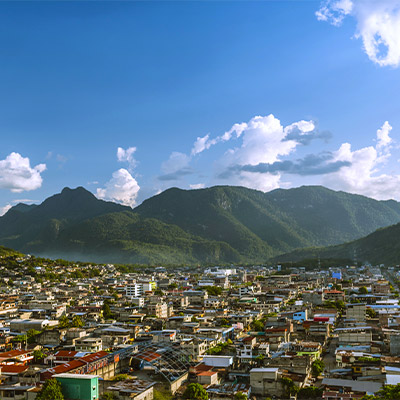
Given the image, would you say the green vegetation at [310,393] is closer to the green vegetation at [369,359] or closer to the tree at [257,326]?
the green vegetation at [369,359]

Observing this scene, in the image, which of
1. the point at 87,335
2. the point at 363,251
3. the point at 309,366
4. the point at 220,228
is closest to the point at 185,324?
the point at 87,335

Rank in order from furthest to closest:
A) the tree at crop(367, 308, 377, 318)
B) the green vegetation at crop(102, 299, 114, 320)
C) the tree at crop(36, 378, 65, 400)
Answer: the green vegetation at crop(102, 299, 114, 320)
the tree at crop(367, 308, 377, 318)
the tree at crop(36, 378, 65, 400)

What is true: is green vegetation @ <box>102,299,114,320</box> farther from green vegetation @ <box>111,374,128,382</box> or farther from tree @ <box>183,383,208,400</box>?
tree @ <box>183,383,208,400</box>

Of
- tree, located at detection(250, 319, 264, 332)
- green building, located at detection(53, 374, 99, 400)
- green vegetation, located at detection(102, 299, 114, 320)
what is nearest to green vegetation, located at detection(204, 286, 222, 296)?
green vegetation, located at detection(102, 299, 114, 320)

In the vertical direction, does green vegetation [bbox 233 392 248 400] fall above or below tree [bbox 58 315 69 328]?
below

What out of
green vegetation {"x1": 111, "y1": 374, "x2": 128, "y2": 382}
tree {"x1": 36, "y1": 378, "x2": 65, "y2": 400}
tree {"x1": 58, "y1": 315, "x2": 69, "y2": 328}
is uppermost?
tree {"x1": 58, "y1": 315, "x2": 69, "y2": 328}

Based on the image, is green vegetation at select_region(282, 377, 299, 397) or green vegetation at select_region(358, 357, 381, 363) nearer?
green vegetation at select_region(282, 377, 299, 397)

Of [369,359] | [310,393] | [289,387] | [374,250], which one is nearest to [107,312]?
Answer: [289,387]
